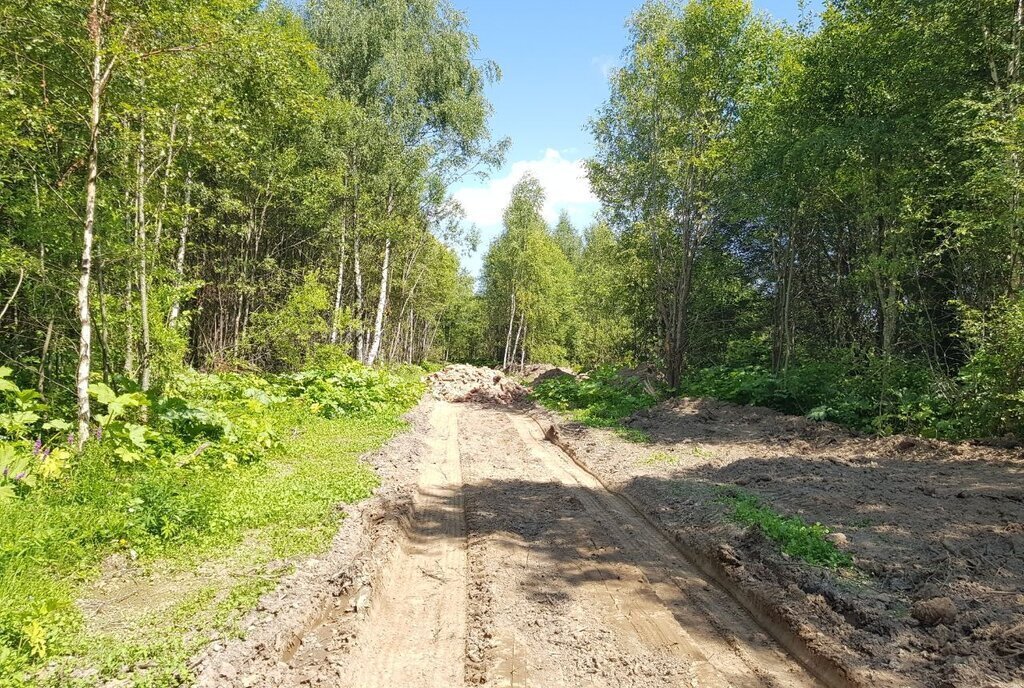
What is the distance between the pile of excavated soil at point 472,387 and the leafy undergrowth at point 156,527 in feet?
37.8

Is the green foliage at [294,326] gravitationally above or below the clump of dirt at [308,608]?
above

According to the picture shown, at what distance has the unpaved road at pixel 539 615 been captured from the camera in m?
3.41

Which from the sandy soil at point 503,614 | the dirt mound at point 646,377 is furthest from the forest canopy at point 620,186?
the sandy soil at point 503,614

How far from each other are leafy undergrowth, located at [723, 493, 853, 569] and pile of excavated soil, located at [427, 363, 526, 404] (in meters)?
14.3

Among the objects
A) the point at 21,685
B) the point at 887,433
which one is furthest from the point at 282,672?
the point at 887,433

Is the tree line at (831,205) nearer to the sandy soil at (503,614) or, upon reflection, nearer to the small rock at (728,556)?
the small rock at (728,556)

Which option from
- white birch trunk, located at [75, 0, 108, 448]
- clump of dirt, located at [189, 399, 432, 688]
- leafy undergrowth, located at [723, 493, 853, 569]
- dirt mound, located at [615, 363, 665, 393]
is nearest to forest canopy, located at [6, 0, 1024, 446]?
white birch trunk, located at [75, 0, 108, 448]

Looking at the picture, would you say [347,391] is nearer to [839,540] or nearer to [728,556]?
[728,556]

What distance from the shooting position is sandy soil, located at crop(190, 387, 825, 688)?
338 cm

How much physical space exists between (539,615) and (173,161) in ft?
27.8

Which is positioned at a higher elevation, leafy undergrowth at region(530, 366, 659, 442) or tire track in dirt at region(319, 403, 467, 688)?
leafy undergrowth at region(530, 366, 659, 442)

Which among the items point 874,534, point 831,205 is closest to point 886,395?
point 831,205

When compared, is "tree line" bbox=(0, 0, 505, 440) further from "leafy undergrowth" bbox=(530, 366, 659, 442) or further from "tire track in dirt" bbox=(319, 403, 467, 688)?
"leafy undergrowth" bbox=(530, 366, 659, 442)

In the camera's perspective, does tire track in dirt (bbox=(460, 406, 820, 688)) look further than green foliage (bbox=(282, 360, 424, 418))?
No
